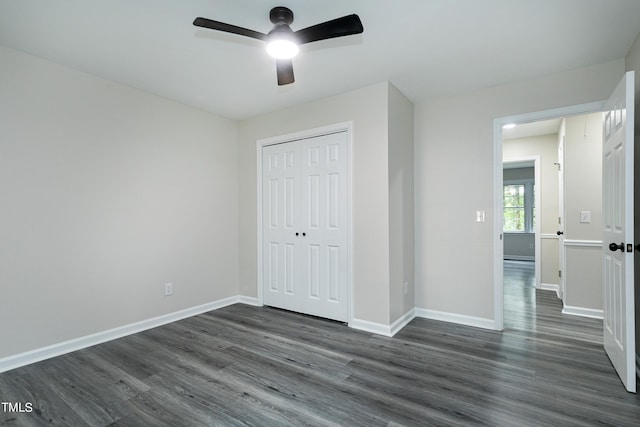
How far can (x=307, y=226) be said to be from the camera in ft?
12.0

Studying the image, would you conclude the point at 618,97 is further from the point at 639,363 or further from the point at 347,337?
the point at 347,337

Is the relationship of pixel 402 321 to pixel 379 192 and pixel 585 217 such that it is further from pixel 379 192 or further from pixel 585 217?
pixel 585 217

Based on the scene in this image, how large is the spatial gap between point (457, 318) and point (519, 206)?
6567 millimetres

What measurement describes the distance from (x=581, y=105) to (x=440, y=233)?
1678 millimetres

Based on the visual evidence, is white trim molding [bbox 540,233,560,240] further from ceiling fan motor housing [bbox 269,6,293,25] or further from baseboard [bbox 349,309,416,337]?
ceiling fan motor housing [bbox 269,6,293,25]

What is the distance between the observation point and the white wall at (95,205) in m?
2.45

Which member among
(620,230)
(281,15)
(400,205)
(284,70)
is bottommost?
(620,230)

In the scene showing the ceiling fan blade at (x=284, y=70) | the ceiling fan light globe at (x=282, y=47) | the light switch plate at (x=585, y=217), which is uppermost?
the ceiling fan light globe at (x=282, y=47)

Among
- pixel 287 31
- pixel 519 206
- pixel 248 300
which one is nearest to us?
pixel 287 31

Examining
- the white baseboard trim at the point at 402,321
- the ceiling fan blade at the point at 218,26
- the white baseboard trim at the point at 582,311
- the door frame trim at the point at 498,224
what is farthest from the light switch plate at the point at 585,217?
the ceiling fan blade at the point at 218,26

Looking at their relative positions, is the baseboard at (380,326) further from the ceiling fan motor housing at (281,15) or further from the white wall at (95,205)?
the ceiling fan motor housing at (281,15)

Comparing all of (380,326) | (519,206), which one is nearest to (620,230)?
(380,326)

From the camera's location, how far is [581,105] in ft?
9.22

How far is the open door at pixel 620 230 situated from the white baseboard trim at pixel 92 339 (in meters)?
3.81
